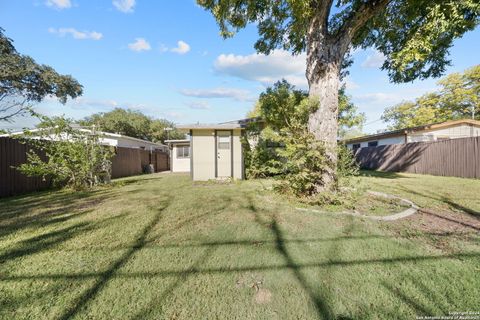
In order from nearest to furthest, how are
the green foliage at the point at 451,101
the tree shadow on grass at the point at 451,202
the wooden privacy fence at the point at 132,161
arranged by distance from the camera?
the tree shadow on grass at the point at 451,202, the wooden privacy fence at the point at 132,161, the green foliage at the point at 451,101

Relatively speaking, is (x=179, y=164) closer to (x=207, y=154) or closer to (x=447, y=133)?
(x=207, y=154)

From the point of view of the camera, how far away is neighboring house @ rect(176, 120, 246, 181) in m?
10.7

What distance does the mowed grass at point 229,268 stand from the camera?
188cm

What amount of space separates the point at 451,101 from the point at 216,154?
28.8 metres

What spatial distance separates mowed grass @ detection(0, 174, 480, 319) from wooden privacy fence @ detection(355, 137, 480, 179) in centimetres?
880

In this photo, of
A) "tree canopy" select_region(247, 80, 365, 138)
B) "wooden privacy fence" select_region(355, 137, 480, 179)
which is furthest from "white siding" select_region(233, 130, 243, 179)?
"wooden privacy fence" select_region(355, 137, 480, 179)

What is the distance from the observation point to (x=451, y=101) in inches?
981

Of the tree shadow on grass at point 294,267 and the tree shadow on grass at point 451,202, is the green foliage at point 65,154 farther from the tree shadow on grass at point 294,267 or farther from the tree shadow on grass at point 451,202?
the tree shadow on grass at point 451,202

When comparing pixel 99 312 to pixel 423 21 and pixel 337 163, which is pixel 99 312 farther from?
pixel 423 21

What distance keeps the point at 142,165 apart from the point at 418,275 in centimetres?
1649

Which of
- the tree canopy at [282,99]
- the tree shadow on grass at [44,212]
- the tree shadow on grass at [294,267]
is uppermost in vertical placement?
the tree canopy at [282,99]

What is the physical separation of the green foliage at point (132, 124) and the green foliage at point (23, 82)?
12346 mm

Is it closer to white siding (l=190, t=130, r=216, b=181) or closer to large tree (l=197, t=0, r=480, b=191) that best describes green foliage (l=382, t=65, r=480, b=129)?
large tree (l=197, t=0, r=480, b=191)

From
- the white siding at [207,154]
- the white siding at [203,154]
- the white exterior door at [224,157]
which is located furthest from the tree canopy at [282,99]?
the white siding at [203,154]
